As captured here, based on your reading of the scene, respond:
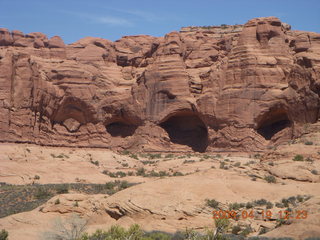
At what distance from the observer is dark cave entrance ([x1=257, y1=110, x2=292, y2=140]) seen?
38.6 metres

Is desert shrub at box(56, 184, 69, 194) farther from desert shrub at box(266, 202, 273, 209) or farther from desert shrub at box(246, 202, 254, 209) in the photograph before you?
desert shrub at box(266, 202, 273, 209)

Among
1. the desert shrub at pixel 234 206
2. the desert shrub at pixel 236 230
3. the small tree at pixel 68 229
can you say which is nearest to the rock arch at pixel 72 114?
the small tree at pixel 68 229

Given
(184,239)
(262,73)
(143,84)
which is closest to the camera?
(184,239)

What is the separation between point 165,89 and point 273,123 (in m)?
10.2

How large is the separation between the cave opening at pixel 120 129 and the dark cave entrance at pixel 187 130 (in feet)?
12.0

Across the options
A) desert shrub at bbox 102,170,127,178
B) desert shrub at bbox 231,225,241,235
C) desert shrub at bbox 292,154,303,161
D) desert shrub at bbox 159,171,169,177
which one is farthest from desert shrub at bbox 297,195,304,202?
desert shrub at bbox 102,170,127,178

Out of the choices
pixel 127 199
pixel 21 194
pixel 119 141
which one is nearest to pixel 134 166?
pixel 119 141

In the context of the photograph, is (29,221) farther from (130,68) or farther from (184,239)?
(130,68)

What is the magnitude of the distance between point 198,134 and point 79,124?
11.8 m

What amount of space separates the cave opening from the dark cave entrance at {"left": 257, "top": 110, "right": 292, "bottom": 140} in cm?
1287

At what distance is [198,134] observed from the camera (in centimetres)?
4394

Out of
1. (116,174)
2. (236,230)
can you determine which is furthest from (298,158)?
(116,174)

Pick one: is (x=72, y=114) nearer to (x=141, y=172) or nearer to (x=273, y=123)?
(x=141, y=172)
